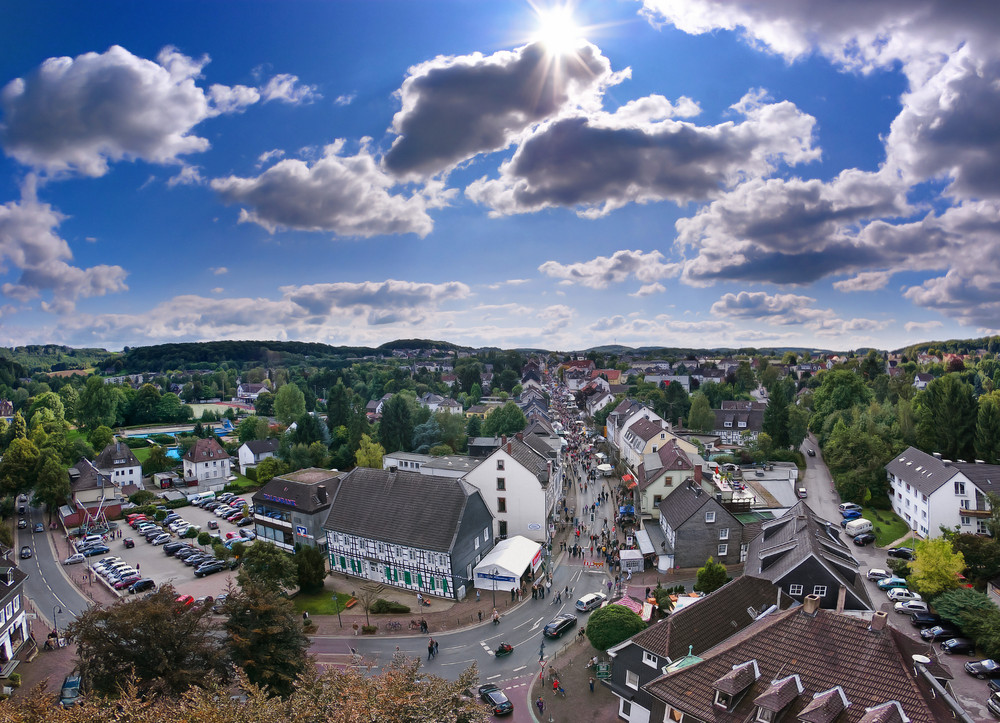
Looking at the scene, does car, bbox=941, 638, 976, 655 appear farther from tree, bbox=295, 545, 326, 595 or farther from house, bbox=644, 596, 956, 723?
tree, bbox=295, 545, 326, 595

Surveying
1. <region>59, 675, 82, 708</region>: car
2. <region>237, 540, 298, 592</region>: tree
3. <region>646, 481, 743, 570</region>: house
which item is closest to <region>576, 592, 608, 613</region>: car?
<region>646, 481, 743, 570</region>: house

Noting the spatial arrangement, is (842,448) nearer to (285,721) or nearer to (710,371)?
(285,721)

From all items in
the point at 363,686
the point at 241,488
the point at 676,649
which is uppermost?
the point at 363,686

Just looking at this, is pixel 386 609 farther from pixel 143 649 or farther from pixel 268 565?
pixel 143 649

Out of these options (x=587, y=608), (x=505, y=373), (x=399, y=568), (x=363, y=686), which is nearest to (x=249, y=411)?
(x=505, y=373)

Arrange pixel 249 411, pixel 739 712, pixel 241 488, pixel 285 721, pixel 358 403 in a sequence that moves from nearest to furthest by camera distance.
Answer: pixel 285 721
pixel 739 712
pixel 241 488
pixel 358 403
pixel 249 411

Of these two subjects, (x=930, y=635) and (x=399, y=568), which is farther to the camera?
(x=399, y=568)

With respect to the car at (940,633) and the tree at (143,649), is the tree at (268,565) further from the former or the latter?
the car at (940,633)
